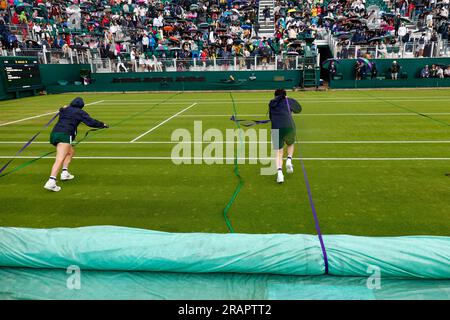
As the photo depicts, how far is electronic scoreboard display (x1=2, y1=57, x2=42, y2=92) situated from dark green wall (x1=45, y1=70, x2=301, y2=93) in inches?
57.9

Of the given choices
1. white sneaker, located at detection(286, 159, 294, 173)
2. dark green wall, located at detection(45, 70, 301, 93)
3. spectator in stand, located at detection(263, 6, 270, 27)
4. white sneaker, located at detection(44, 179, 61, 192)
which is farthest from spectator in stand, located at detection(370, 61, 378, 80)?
white sneaker, located at detection(44, 179, 61, 192)

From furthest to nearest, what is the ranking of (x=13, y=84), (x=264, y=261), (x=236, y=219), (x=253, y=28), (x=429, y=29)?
(x=253, y=28) → (x=429, y=29) → (x=13, y=84) → (x=236, y=219) → (x=264, y=261)

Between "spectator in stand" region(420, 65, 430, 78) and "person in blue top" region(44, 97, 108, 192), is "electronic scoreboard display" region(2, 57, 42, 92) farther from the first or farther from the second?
"spectator in stand" region(420, 65, 430, 78)

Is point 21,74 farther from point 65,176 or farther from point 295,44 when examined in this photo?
point 65,176

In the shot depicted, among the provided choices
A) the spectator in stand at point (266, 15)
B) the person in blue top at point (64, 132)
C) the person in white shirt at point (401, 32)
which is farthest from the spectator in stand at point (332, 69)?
the person in blue top at point (64, 132)

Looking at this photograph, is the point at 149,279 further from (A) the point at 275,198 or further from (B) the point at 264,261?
(A) the point at 275,198

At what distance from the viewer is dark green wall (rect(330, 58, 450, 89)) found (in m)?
26.3

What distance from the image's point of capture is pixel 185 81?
29.8 m

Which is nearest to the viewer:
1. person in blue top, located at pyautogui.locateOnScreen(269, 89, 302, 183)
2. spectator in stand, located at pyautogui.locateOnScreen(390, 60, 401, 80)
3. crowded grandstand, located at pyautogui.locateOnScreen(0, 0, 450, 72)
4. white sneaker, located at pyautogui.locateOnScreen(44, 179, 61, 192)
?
white sneaker, located at pyautogui.locateOnScreen(44, 179, 61, 192)

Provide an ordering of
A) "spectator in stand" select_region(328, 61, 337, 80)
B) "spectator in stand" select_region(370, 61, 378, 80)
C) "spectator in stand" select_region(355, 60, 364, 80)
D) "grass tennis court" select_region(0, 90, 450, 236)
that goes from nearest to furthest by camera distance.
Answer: "grass tennis court" select_region(0, 90, 450, 236), "spectator in stand" select_region(370, 61, 378, 80), "spectator in stand" select_region(355, 60, 364, 80), "spectator in stand" select_region(328, 61, 337, 80)

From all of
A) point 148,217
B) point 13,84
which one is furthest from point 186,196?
point 13,84

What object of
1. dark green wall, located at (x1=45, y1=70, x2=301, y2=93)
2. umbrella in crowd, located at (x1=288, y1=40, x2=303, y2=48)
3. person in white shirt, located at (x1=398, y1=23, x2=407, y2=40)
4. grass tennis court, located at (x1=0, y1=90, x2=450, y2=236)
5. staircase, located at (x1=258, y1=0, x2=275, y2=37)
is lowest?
grass tennis court, located at (x1=0, y1=90, x2=450, y2=236)

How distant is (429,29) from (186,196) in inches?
1254

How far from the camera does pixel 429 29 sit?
97.2ft
